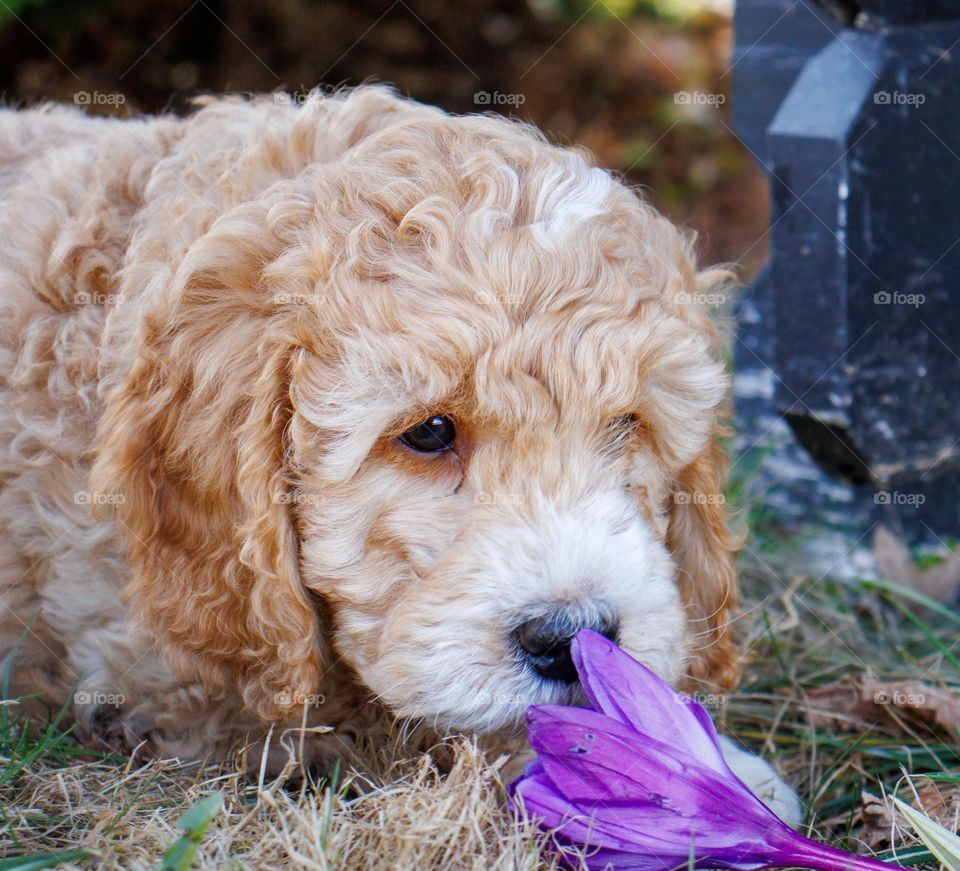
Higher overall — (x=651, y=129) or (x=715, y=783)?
(x=651, y=129)

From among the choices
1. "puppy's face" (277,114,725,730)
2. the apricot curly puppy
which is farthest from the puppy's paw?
"puppy's face" (277,114,725,730)

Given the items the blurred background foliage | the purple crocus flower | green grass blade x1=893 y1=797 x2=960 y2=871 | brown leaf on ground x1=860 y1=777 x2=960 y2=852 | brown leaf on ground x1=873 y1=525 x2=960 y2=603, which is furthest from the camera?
the blurred background foliage

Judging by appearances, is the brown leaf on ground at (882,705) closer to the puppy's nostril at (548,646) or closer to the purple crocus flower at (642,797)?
the purple crocus flower at (642,797)

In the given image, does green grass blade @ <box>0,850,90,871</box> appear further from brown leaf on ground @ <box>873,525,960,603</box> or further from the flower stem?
brown leaf on ground @ <box>873,525,960,603</box>

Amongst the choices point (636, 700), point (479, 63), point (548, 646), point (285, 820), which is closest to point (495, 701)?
point (548, 646)

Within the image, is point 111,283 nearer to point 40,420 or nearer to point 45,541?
point 40,420

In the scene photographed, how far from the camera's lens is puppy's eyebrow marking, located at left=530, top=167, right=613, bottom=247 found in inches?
114

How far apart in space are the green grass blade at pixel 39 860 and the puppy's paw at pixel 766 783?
1.74 metres

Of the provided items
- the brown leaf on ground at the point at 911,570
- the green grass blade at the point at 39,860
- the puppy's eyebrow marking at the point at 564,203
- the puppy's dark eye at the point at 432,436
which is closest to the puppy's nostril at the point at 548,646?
the puppy's dark eye at the point at 432,436

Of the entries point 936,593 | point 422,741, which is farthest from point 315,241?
point 936,593

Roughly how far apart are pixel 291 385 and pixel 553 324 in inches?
26.8

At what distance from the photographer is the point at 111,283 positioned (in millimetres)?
3395

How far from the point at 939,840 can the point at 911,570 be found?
2425 millimetres

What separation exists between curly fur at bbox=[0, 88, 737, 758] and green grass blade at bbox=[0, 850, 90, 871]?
635 millimetres
